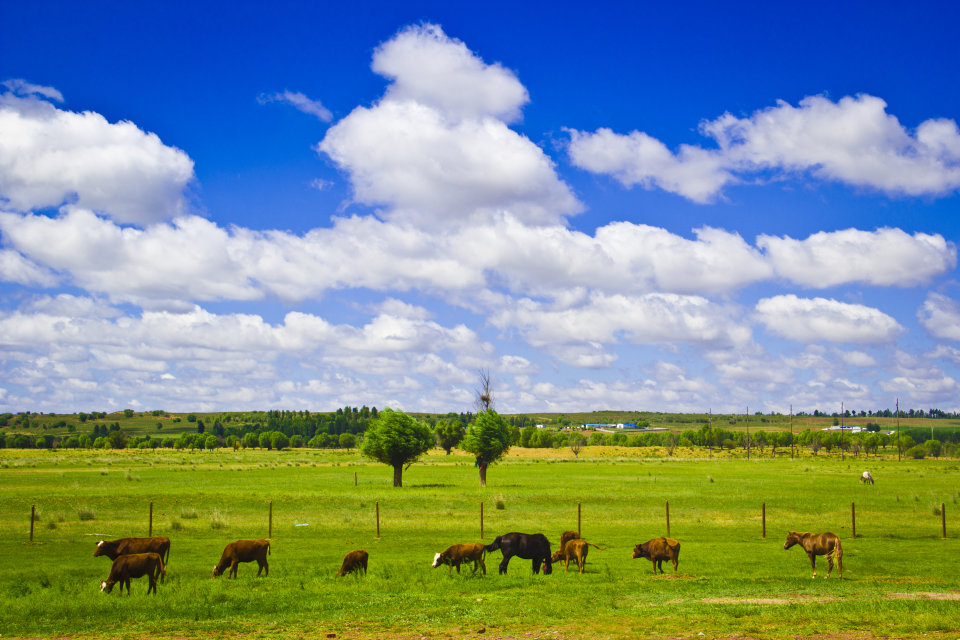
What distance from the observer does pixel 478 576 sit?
74.3ft

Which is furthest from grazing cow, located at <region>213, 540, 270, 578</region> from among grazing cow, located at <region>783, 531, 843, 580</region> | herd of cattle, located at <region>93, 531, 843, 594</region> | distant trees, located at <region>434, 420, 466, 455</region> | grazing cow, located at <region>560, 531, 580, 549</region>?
distant trees, located at <region>434, 420, 466, 455</region>

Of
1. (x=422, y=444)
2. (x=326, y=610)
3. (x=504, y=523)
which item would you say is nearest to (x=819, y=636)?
(x=326, y=610)

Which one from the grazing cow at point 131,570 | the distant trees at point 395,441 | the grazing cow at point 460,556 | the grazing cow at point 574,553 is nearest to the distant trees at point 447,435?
the distant trees at point 395,441

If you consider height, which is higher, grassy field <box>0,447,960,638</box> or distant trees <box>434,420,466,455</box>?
grassy field <box>0,447,960,638</box>

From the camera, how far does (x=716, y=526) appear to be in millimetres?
37750

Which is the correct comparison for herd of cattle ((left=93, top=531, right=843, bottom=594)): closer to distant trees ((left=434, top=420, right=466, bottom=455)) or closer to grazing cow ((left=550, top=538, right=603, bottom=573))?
grazing cow ((left=550, top=538, right=603, bottom=573))

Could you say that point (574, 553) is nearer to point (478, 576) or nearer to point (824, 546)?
point (478, 576)

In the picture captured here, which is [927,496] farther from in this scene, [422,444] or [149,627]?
[149,627]

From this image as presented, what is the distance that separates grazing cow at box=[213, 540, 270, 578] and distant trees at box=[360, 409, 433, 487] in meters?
42.1

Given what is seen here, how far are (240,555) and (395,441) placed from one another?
4314 centimetres

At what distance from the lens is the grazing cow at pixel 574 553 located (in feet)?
75.7

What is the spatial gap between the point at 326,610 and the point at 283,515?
2504 cm

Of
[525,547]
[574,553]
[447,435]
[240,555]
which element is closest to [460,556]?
[525,547]

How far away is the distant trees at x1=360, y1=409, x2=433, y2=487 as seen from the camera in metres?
65.6
